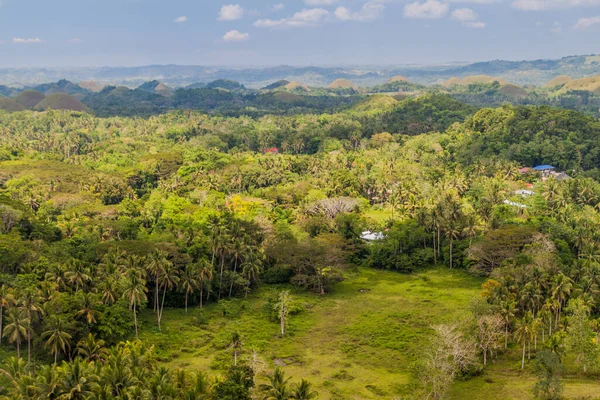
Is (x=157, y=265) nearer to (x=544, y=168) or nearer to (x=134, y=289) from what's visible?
(x=134, y=289)

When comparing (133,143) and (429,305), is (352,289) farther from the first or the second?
(133,143)

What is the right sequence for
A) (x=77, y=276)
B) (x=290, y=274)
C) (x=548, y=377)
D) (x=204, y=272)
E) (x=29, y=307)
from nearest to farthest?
(x=548, y=377)
(x=29, y=307)
(x=77, y=276)
(x=204, y=272)
(x=290, y=274)

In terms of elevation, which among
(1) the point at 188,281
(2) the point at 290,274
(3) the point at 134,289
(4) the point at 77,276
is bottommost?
(2) the point at 290,274

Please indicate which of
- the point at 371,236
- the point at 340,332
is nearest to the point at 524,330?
the point at 340,332

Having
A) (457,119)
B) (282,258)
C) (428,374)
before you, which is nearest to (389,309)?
(282,258)

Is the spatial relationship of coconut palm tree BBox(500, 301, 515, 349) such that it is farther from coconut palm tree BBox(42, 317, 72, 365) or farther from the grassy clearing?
coconut palm tree BBox(42, 317, 72, 365)

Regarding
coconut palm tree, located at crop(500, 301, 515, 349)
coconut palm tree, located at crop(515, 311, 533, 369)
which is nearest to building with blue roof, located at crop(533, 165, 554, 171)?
coconut palm tree, located at crop(500, 301, 515, 349)

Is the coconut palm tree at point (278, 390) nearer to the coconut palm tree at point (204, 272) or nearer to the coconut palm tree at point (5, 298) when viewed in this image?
the coconut palm tree at point (5, 298)
